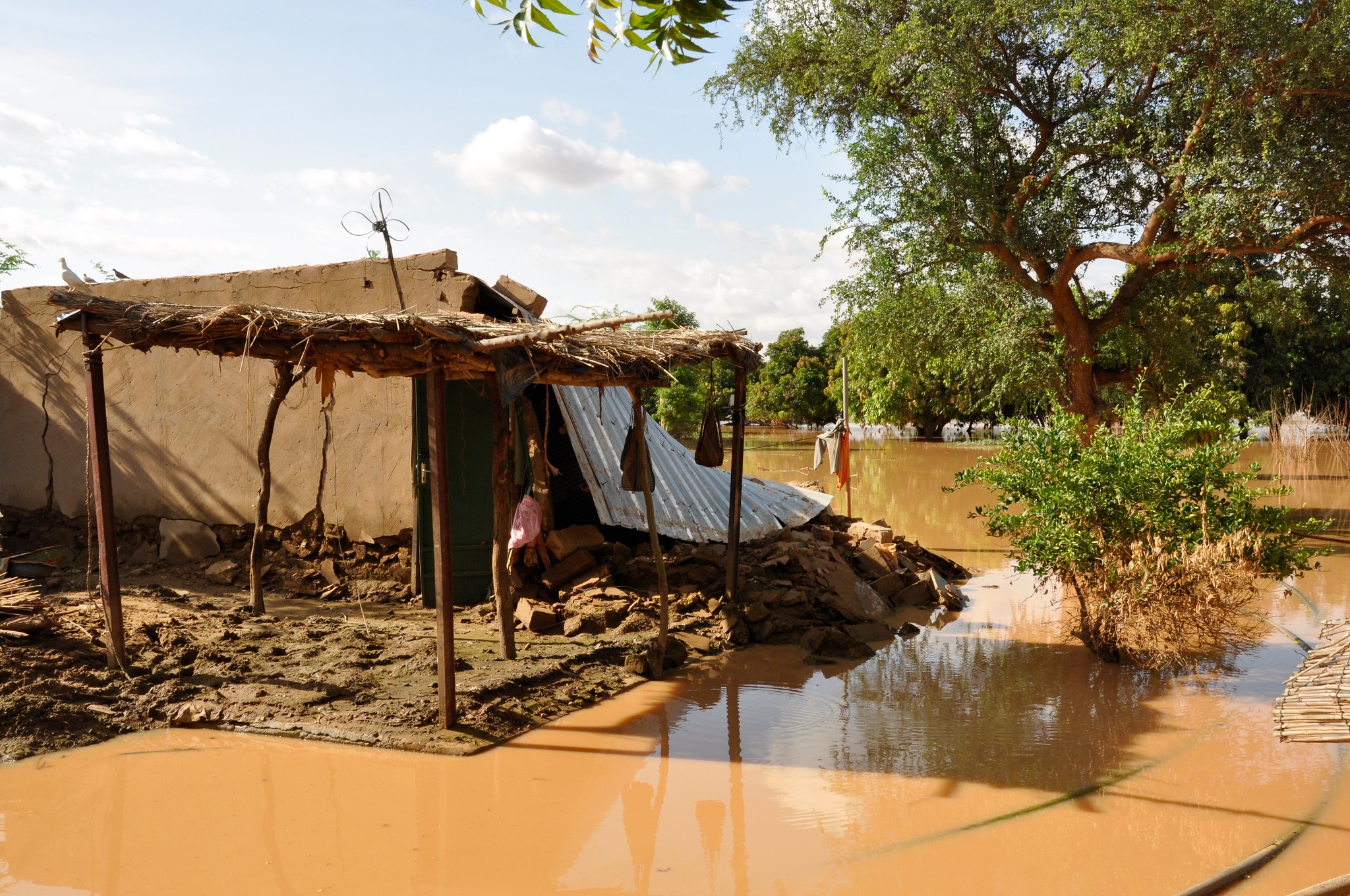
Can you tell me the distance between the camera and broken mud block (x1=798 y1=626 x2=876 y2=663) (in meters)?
7.75

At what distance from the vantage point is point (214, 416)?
9820mm

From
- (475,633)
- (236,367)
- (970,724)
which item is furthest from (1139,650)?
(236,367)

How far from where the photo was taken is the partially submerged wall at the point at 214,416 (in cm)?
907

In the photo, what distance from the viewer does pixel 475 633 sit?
7797mm

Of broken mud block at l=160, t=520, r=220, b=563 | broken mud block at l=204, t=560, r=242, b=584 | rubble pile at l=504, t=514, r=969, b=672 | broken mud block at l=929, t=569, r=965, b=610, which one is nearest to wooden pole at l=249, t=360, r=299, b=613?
broken mud block at l=204, t=560, r=242, b=584

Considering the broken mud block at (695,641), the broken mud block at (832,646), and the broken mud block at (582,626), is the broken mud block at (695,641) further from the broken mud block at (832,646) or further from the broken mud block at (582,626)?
the broken mud block at (832,646)

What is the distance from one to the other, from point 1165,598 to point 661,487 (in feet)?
16.1

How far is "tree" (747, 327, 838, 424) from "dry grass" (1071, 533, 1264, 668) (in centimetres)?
3514

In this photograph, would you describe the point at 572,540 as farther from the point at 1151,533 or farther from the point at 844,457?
the point at 844,457

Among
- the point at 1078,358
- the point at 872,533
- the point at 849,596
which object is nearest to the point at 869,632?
the point at 849,596

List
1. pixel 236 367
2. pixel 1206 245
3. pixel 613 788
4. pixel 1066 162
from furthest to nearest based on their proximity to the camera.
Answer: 1. pixel 1066 162
2. pixel 1206 245
3. pixel 236 367
4. pixel 613 788

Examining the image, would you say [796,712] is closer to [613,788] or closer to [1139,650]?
[613,788]

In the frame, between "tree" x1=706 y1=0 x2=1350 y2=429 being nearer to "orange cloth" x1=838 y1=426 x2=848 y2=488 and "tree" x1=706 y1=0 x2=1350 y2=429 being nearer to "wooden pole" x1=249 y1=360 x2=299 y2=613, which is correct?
"orange cloth" x1=838 y1=426 x2=848 y2=488

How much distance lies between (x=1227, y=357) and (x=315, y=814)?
2869cm
